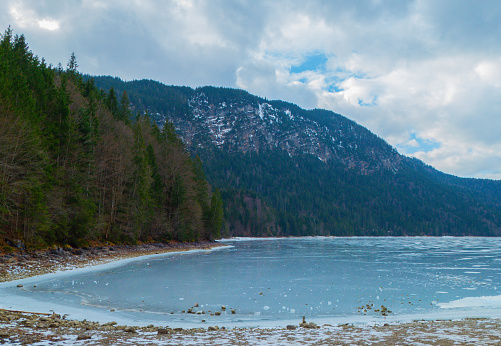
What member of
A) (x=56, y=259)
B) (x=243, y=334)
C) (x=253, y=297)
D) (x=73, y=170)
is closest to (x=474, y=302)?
(x=253, y=297)

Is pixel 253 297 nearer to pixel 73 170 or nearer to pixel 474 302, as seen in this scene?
pixel 474 302

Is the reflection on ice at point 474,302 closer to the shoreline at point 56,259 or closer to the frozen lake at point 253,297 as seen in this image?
the frozen lake at point 253,297

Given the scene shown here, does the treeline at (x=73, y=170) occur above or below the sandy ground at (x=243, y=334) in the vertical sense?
above

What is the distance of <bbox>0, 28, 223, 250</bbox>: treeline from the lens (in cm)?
2389

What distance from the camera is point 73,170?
31.7 metres

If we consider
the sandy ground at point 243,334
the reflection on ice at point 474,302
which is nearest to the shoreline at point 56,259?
the sandy ground at point 243,334

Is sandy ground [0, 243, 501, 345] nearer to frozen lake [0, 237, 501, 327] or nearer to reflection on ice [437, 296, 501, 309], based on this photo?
frozen lake [0, 237, 501, 327]

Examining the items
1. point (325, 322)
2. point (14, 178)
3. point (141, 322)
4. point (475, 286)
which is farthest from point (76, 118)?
point (475, 286)

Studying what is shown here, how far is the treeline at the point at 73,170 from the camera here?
941 inches

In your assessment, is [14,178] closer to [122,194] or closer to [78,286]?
[78,286]

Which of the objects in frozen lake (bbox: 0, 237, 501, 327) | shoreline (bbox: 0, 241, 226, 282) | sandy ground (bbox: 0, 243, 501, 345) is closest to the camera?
sandy ground (bbox: 0, 243, 501, 345)

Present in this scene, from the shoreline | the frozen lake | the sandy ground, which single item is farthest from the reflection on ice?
the shoreline

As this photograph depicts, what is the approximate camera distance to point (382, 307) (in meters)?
13.4

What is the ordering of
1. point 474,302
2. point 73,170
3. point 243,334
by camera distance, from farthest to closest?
point 73,170, point 474,302, point 243,334
